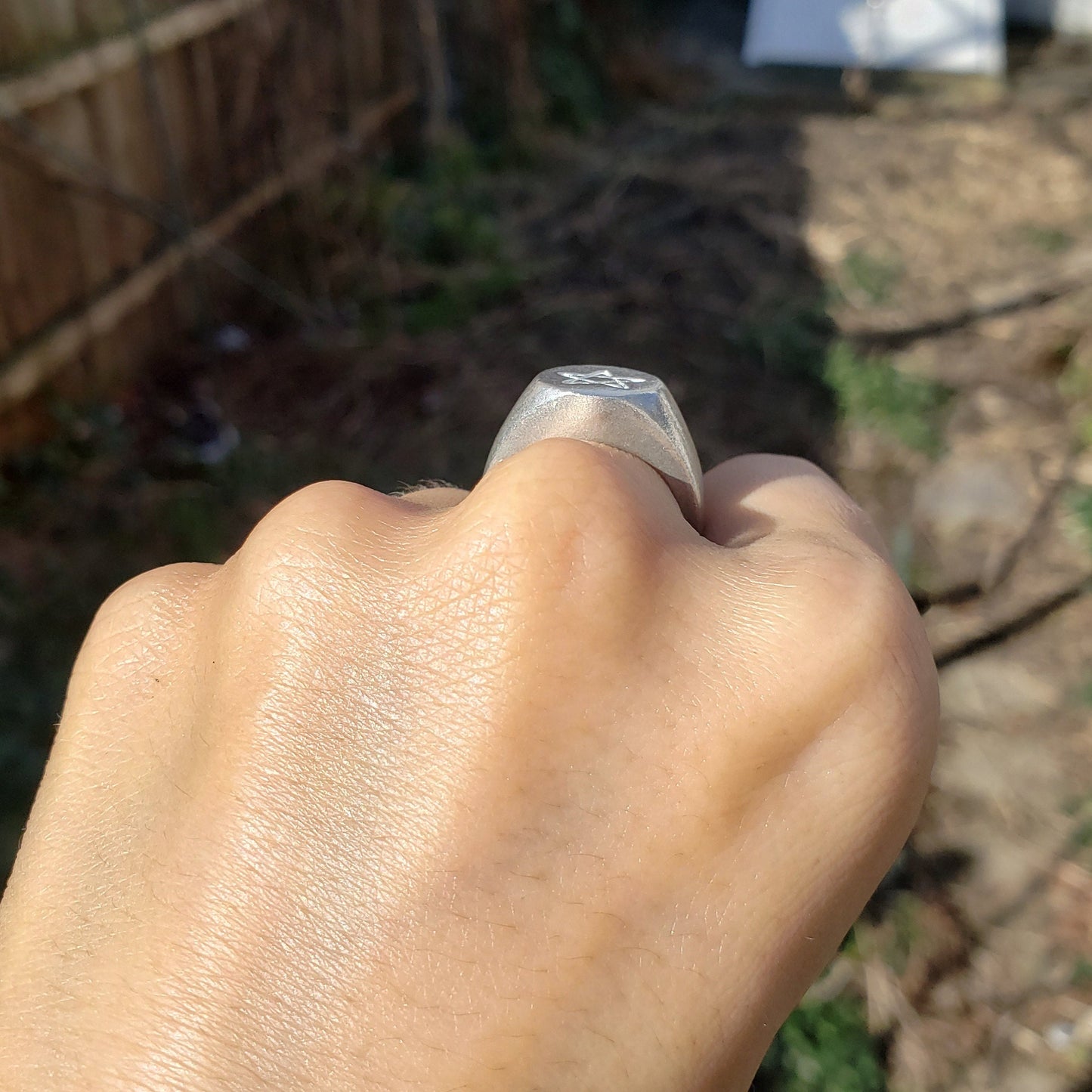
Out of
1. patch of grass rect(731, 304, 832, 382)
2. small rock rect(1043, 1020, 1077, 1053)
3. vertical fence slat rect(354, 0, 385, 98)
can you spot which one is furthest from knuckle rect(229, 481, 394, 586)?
vertical fence slat rect(354, 0, 385, 98)

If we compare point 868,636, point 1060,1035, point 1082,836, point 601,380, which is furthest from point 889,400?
point 868,636

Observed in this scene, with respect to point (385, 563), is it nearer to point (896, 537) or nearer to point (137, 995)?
point (137, 995)

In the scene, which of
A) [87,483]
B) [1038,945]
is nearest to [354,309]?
[87,483]

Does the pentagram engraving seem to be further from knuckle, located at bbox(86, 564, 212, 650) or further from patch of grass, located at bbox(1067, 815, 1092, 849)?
patch of grass, located at bbox(1067, 815, 1092, 849)

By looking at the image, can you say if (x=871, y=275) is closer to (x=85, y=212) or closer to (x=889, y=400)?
(x=889, y=400)

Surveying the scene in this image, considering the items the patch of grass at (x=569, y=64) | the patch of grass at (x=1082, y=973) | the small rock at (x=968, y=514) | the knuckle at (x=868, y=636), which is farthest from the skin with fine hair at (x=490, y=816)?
the patch of grass at (x=569, y=64)

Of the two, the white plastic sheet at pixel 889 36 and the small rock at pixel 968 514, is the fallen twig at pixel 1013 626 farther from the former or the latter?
the white plastic sheet at pixel 889 36
